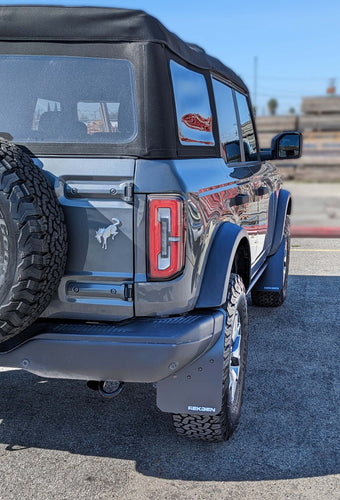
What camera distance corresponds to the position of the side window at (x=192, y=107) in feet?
8.60

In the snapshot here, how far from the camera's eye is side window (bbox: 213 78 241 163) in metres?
3.35

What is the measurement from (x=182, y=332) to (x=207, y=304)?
0.24 m

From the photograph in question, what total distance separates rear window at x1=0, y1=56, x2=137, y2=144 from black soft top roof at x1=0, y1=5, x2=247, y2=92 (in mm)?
94

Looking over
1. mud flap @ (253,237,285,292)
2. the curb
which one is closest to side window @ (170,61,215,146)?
mud flap @ (253,237,285,292)

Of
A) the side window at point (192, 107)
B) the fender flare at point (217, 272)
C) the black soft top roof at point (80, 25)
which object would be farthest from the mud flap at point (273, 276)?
the black soft top roof at point (80, 25)

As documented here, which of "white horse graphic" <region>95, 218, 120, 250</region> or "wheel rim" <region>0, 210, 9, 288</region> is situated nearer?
"wheel rim" <region>0, 210, 9, 288</region>

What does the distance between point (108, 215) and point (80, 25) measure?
0.86 meters

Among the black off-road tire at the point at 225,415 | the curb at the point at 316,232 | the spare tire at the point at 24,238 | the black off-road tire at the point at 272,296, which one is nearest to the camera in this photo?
the spare tire at the point at 24,238

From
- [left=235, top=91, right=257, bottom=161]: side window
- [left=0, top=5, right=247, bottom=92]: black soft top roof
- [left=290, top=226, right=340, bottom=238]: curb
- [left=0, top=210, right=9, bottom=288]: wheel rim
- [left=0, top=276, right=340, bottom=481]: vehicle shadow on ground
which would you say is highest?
[left=0, top=5, right=247, bottom=92]: black soft top roof

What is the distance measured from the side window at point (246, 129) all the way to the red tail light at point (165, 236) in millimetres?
1991

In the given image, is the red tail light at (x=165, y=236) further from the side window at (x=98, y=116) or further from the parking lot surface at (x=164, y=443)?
the parking lot surface at (x=164, y=443)

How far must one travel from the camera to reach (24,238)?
2.21 metres

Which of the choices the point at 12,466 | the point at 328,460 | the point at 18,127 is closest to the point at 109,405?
the point at 12,466

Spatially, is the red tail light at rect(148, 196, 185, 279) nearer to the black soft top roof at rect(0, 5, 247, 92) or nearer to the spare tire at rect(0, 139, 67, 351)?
the spare tire at rect(0, 139, 67, 351)
